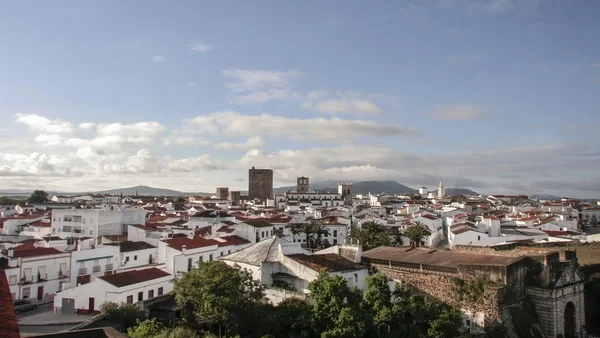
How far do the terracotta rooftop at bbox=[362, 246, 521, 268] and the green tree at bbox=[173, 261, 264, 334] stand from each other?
11.1 m

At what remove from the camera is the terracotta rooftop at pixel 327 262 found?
29.8 metres

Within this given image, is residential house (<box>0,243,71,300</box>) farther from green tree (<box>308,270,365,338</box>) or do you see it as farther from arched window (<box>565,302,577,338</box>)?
arched window (<box>565,302,577,338</box>)

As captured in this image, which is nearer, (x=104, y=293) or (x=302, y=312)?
(x=302, y=312)

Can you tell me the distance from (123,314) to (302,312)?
29.8 feet

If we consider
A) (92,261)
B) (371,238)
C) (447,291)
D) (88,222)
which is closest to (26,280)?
(92,261)

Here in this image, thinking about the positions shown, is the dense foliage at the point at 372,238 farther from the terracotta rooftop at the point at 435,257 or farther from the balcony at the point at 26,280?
the balcony at the point at 26,280

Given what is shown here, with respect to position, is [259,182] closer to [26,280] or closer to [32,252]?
[32,252]

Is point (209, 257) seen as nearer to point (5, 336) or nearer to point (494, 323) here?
point (494, 323)

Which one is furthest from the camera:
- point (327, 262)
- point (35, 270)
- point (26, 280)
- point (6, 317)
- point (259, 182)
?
point (259, 182)

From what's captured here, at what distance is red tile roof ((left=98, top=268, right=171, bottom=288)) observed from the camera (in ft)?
96.2

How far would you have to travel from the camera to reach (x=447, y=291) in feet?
96.2

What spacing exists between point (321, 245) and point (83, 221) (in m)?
26.1

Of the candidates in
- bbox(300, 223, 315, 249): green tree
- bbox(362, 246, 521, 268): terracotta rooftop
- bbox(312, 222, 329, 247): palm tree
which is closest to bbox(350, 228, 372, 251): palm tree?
bbox(312, 222, 329, 247): palm tree

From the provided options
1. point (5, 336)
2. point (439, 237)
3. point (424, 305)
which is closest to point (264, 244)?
point (424, 305)
